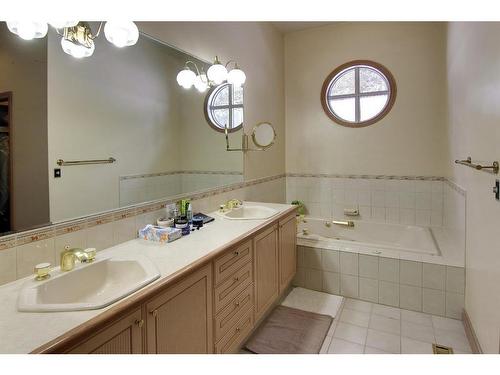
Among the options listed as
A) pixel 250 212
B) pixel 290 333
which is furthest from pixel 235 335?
pixel 250 212

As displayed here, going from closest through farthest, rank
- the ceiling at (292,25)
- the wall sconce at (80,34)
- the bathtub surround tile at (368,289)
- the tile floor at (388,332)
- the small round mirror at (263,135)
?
the wall sconce at (80,34) < the tile floor at (388,332) < the bathtub surround tile at (368,289) < the small round mirror at (263,135) < the ceiling at (292,25)

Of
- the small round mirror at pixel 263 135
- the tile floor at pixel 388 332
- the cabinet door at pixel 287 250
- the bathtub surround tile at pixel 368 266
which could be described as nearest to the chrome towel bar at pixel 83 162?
the cabinet door at pixel 287 250

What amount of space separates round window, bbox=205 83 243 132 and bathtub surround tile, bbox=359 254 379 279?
1.64 m

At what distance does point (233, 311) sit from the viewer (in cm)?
168

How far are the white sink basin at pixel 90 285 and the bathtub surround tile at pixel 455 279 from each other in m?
2.21

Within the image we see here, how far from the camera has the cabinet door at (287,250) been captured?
2359 millimetres

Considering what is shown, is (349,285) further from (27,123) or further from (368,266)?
(27,123)

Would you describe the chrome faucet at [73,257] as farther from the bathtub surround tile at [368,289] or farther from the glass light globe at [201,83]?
A: the bathtub surround tile at [368,289]

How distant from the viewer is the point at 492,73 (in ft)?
5.15

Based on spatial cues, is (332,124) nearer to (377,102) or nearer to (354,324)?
(377,102)

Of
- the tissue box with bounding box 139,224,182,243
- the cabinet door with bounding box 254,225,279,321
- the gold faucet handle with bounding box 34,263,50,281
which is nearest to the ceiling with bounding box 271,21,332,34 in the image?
the cabinet door with bounding box 254,225,279,321

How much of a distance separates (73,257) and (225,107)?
6.07 ft

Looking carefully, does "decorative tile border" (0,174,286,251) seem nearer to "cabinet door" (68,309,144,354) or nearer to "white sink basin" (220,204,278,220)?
"white sink basin" (220,204,278,220)

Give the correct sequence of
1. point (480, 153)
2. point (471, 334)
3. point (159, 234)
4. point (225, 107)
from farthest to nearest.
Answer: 1. point (225, 107)
2. point (471, 334)
3. point (480, 153)
4. point (159, 234)
